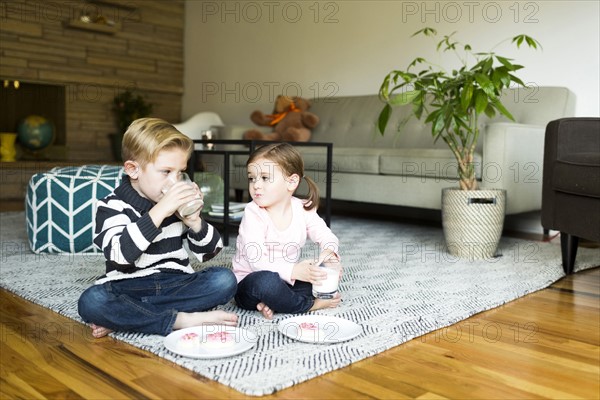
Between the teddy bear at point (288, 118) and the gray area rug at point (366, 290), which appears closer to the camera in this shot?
the gray area rug at point (366, 290)

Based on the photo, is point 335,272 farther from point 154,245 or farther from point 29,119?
point 29,119

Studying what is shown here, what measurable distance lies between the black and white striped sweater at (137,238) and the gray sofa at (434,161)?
5.22 ft

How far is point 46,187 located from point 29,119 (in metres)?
2.89

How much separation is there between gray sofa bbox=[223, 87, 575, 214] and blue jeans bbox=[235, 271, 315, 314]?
4.56 ft

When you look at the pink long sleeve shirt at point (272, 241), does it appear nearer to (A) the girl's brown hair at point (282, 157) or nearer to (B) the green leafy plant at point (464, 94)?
(A) the girl's brown hair at point (282, 157)

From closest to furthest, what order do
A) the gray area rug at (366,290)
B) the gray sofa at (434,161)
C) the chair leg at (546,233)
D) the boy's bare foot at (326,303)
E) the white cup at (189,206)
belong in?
the gray area rug at (366,290)
the white cup at (189,206)
the boy's bare foot at (326,303)
the gray sofa at (434,161)
the chair leg at (546,233)

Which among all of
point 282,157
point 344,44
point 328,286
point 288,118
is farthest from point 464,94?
point 344,44

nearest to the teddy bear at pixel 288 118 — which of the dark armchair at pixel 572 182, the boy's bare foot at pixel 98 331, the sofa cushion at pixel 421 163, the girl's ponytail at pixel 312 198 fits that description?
the sofa cushion at pixel 421 163

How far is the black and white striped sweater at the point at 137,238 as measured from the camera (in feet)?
3.98

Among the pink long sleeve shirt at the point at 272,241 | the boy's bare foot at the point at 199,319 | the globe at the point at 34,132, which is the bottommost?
the boy's bare foot at the point at 199,319

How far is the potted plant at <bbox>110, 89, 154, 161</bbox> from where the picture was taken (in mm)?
5055

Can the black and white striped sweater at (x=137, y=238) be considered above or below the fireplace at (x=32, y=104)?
below

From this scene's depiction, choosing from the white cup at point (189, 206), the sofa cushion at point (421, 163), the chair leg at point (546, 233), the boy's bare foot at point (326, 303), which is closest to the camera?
the white cup at point (189, 206)

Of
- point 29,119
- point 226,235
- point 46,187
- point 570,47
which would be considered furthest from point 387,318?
point 29,119
